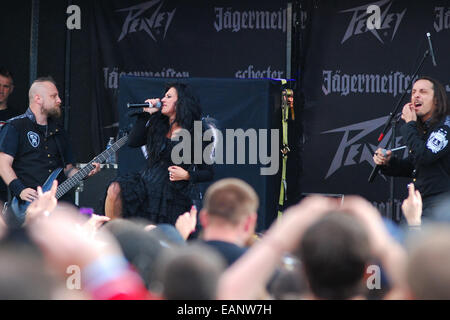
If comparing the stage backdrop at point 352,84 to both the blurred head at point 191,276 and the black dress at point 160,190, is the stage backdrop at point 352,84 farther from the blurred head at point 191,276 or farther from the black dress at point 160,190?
the blurred head at point 191,276

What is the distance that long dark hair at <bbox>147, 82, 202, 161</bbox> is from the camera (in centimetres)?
520

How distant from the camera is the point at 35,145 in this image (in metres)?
6.09

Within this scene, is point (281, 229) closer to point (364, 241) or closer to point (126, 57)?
point (364, 241)

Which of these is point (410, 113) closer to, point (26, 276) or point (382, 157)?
point (382, 157)

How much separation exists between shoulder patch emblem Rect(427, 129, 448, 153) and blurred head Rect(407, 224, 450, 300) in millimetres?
3418

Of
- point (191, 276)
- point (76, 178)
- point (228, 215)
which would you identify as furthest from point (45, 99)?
point (191, 276)

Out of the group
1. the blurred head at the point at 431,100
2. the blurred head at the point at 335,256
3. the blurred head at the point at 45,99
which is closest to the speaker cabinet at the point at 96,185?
the blurred head at the point at 45,99

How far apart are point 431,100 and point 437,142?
1.43 ft

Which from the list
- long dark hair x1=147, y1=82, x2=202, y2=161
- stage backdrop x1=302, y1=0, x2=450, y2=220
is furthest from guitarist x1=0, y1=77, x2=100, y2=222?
stage backdrop x1=302, y1=0, x2=450, y2=220

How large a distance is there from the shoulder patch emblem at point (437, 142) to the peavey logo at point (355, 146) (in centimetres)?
193

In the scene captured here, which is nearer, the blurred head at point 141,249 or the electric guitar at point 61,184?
the blurred head at point 141,249

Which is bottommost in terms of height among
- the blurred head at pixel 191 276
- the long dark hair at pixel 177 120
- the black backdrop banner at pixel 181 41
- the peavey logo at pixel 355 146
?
the peavey logo at pixel 355 146

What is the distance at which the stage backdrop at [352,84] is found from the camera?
707 cm

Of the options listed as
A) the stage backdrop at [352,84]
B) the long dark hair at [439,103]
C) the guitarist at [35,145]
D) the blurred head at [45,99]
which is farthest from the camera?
the stage backdrop at [352,84]
